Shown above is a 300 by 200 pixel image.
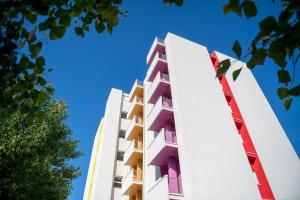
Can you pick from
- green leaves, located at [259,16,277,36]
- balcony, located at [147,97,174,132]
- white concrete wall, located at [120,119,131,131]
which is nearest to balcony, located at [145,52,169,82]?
balcony, located at [147,97,174,132]

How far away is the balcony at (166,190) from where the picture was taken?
39.1 ft

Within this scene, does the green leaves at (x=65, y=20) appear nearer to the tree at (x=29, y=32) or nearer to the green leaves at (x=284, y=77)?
the tree at (x=29, y=32)

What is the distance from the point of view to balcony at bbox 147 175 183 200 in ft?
39.1

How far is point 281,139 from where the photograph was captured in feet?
56.4

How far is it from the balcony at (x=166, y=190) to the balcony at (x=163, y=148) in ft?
5.89

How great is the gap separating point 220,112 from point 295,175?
5782 mm

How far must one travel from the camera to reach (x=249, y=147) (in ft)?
50.7

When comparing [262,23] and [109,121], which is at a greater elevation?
[109,121]

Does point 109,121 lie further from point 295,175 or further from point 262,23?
point 262,23

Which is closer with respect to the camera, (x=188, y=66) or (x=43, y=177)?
(x=43, y=177)

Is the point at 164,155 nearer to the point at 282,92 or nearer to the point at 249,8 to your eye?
the point at 282,92

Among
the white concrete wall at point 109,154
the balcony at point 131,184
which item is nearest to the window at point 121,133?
the white concrete wall at point 109,154

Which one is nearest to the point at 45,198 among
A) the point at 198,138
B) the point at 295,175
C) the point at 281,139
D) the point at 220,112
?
the point at 198,138

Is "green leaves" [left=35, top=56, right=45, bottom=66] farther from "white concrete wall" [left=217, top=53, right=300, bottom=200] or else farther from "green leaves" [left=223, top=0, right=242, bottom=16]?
"white concrete wall" [left=217, top=53, right=300, bottom=200]
